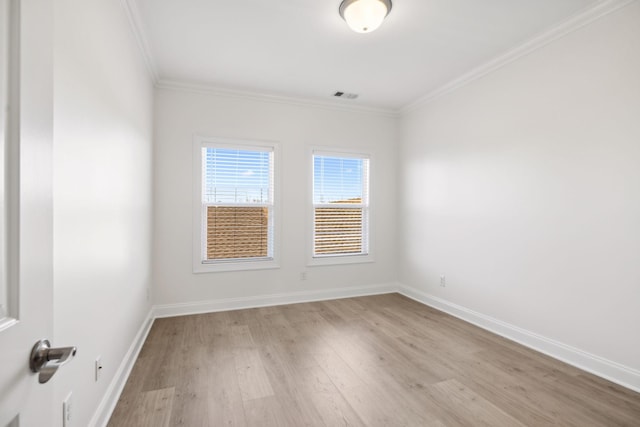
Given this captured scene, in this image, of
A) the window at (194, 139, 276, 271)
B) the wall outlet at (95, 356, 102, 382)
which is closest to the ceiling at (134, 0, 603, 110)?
the window at (194, 139, 276, 271)

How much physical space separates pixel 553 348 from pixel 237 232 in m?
3.42

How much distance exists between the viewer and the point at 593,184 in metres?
2.32

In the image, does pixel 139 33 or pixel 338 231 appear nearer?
pixel 139 33

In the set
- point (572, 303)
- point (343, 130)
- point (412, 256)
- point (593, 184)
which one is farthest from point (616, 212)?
point (343, 130)

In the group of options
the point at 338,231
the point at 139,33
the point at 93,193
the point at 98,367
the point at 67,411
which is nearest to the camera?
the point at 67,411

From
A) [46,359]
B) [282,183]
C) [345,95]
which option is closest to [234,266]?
[282,183]

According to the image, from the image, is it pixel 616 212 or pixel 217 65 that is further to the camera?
pixel 217 65

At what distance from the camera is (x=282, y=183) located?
3.97m

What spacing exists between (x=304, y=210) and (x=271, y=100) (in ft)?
4.88

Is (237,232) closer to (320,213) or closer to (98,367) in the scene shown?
(320,213)

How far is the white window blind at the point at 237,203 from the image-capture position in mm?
3736

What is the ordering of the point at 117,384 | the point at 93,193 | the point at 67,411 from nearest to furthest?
the point at 67,411 → the point at 93,193 → the point at 117,384

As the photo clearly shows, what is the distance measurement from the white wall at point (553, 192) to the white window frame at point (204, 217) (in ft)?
6.85

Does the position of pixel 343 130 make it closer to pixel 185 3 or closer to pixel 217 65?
pixel 217 65
